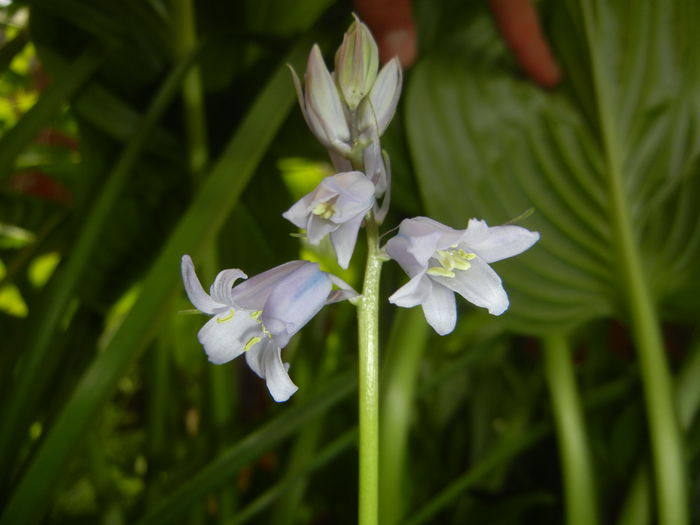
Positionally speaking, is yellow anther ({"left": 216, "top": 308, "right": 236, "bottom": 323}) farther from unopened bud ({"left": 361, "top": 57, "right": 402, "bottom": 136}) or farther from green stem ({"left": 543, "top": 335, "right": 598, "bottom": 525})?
green stem ({"left": 543, "top": 335, "right": 598, "bottom": 525})

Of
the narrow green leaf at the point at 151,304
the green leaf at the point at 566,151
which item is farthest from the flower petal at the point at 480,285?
Answer: the green leaf at the point at 566,151

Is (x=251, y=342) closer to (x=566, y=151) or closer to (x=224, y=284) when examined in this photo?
(x=224, y=284)

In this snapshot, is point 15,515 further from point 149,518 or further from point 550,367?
point 550,367

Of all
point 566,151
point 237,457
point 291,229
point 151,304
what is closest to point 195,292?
point 151,304

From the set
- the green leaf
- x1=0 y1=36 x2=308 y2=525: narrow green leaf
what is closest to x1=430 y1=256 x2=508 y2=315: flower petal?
x1=0 y1=36 x2=308 y2=525: narrow green leaf

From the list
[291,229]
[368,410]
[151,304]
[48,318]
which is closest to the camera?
[368,410]

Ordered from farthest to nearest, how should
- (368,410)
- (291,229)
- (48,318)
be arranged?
(291,229), (48,318), (368,410)
